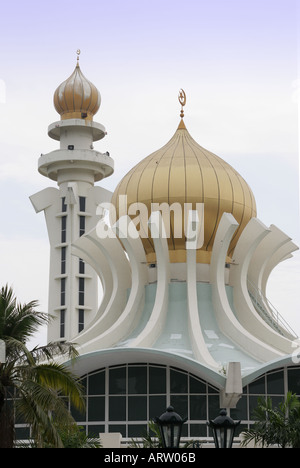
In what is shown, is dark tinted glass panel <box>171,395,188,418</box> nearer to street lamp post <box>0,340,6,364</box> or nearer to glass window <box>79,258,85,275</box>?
street lamp post <box>0,340,6,364</box>

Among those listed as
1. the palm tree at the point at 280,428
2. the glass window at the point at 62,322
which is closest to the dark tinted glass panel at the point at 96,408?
the palm tree at the point at 280,428

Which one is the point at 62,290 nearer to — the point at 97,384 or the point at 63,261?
the point at 63,261

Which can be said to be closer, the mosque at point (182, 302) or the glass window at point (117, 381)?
the mosque at point (182, 302)

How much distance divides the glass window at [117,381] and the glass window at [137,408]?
507 mm

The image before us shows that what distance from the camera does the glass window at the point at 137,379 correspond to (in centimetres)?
3825

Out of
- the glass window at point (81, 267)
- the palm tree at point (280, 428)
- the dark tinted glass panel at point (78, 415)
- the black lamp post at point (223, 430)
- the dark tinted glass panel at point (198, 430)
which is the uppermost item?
the glass window at point (81, 267)

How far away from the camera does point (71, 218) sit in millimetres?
65688

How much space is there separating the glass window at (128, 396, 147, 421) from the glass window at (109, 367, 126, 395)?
1.66 feet

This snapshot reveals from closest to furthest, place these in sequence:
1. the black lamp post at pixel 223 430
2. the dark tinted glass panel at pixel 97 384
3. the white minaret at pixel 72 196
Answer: the black lamp post at pixel 223 430 < the dark tinted glass panel at pixel 97 384 < the white minaret at pixel 72 196

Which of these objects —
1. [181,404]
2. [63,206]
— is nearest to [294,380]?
[181,404]

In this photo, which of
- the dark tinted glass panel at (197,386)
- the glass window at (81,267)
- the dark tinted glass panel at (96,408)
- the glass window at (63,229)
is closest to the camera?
the dark tinted glass panel at (197,386)

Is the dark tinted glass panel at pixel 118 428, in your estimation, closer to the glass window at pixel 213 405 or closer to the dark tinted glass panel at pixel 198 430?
the dark tinted glass panel at pixel 198 430

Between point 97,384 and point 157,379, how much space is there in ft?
7.63
